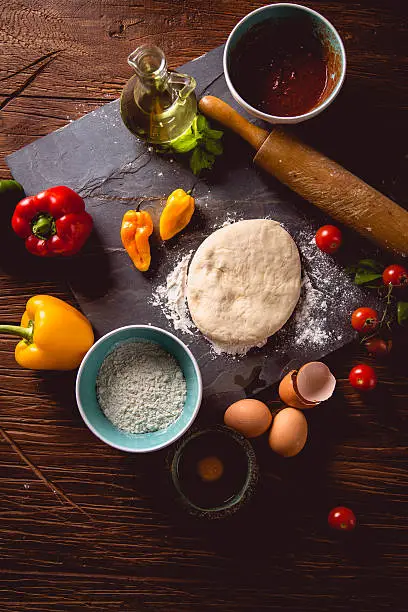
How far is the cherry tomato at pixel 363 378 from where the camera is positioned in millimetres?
1939

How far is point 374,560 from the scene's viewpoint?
2027 mm

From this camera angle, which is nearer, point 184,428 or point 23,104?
point 184,428

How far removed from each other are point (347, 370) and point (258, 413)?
365 mm

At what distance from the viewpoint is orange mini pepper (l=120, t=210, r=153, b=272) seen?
2.00m

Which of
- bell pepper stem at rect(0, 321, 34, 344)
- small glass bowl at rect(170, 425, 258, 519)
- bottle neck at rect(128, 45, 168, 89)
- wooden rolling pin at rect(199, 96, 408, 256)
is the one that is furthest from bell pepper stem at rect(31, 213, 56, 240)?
small glass bowl at rect(170, 425, 258, 519)

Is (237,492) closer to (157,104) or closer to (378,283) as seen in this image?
(378,283)

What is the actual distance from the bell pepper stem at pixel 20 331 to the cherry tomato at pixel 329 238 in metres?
0.99

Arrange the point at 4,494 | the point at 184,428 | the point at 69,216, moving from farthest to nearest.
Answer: the point at 4,494
the point at 69,216
the point at 184,428

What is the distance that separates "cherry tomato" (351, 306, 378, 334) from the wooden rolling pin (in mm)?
214

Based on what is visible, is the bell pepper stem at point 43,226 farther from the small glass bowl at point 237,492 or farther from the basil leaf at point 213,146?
the small glass bowl at point 237,492

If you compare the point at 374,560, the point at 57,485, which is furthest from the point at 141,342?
the point at 374,560

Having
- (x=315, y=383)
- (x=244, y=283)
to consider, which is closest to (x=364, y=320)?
(x=315, y=383)

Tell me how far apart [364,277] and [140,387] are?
0.82 meters

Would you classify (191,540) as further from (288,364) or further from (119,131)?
(119,131)
